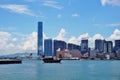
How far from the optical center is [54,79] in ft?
289

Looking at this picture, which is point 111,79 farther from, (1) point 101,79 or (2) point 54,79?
(2) point 54,79

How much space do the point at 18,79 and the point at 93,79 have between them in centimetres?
2097

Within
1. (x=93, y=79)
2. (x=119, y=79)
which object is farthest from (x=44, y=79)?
(x=119, y=79)

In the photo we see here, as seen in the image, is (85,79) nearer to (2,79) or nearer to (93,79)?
(93,79)

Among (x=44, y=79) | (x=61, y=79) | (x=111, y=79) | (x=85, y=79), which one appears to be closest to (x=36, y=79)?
(x=44, y=79)

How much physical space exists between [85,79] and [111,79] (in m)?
7.26

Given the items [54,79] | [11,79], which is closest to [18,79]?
[11,79]

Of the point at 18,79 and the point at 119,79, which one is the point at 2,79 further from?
the point at 119,79

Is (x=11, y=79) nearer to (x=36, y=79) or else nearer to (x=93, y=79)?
(x=36, y=79)

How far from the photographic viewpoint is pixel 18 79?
8894 centimetres

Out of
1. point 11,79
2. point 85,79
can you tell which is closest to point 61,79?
point 85,79

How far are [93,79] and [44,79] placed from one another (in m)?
13.8

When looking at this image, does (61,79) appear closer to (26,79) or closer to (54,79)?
(54,79)

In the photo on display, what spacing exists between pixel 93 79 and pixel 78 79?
4.49 m
